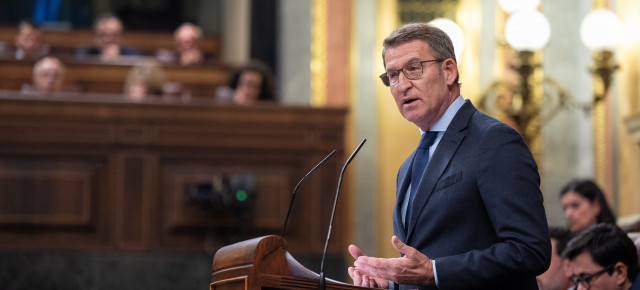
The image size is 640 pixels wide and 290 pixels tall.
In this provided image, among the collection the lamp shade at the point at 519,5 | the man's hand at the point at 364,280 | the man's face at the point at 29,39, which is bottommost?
the man's hand at the point at 364,280

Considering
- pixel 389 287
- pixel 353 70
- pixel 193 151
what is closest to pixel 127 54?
pixel 353 70

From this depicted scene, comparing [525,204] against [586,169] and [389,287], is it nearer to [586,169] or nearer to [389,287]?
[389,287]

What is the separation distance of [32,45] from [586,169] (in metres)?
5.41

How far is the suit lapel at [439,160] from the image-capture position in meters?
2.60

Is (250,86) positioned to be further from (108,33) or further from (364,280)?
(364,280)

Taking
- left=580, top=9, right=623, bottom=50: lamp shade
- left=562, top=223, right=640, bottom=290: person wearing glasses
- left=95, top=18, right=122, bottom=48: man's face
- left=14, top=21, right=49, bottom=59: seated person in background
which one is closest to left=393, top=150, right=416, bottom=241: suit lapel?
left=562, top=223, right=640, bottom=290: person wearing glasses

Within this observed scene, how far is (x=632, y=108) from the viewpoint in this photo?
7.77 m

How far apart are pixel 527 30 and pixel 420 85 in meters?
5.09

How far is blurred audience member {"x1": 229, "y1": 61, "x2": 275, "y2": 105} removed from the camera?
8078 millimetres

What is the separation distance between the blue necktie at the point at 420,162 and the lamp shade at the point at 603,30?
17.3 feet

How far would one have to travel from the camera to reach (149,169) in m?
7.04

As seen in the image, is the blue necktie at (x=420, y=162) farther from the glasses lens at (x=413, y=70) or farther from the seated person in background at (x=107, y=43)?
the seated person in background at (x=107, y=43)

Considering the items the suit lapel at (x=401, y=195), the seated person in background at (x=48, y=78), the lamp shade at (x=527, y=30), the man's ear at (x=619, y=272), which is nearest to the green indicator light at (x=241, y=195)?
the seated person in background at (x=48, y=78)

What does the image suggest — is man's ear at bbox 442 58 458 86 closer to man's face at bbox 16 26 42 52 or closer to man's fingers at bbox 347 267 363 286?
man's fingers at bbox 347 267 363 286
